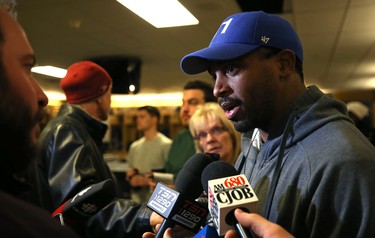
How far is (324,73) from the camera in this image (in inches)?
263

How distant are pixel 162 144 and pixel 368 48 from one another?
3298mm

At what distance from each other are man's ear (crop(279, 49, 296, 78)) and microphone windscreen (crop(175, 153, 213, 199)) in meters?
0.35

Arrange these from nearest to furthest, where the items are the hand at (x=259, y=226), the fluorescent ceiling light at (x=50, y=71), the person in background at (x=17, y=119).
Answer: the person in background at (x=17, y=119)
the hand at (x=259, y=226)
the fluorescent ceiling light at (x=50, y=71)

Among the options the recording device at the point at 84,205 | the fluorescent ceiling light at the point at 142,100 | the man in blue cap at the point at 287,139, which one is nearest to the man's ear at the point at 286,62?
the man in blue cap at the point at 287,139

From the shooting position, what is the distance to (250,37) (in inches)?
38.1

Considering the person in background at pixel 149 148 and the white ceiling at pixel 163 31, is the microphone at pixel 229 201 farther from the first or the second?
the white ceiling at pixel 163 31

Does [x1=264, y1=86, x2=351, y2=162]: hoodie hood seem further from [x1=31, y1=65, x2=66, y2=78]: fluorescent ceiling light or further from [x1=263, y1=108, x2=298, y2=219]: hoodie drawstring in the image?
[x1=31, y1=65, x2=66, y2=78]: fluorescent ceiling light

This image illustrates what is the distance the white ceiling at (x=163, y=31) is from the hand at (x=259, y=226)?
93.9 inches

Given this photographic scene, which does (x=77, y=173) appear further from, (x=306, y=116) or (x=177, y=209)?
(x=306, y=116)

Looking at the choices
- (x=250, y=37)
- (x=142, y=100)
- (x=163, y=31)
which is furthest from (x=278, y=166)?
(x=142, y=100)

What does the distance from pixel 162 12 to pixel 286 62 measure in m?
2.25

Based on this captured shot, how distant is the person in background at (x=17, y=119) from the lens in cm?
46

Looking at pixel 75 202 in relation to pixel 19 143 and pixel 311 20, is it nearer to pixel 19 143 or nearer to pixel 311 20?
pixel 19 143

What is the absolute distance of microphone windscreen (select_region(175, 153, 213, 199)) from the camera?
97cm
